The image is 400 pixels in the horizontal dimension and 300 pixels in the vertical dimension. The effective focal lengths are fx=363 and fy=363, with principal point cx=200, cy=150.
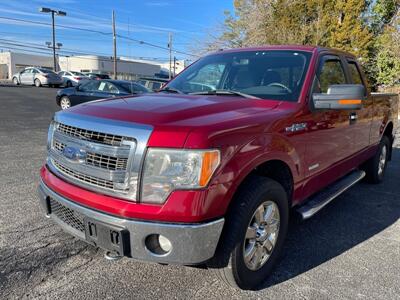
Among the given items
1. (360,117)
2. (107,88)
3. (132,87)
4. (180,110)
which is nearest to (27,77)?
(107,88)

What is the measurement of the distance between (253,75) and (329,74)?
2.94 feet

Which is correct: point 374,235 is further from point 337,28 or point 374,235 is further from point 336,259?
point 337,28

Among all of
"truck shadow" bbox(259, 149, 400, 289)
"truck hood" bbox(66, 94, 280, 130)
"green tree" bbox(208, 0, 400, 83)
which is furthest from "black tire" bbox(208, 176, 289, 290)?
"green tree" bbox(208, 0, 400, 83)

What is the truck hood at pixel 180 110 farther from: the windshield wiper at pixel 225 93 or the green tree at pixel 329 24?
the green tree at pixel 329 24

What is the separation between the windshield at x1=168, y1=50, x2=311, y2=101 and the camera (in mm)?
3426

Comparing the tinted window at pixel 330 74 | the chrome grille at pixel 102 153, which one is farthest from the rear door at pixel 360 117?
the chrome grille at pixel 102 153

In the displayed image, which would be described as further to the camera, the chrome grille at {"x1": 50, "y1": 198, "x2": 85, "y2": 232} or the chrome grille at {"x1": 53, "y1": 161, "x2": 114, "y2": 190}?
the chrome grille at {"x1": 50, "y1": 198, "x2": 85, "y2": 232}

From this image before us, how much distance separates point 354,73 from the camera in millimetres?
4793

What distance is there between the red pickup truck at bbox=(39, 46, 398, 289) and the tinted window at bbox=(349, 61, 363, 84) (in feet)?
3.70

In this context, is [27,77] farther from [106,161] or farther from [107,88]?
[106,161]

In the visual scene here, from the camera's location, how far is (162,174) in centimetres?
223

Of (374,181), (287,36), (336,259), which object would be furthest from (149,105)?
(287,36)

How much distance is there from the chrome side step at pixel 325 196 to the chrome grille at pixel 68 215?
189 centimetres

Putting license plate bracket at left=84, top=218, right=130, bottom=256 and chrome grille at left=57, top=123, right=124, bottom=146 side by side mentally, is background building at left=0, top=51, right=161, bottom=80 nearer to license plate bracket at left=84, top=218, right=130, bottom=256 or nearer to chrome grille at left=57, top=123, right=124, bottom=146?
chrome grille at left=57, top=123, right=124, bottom=146
